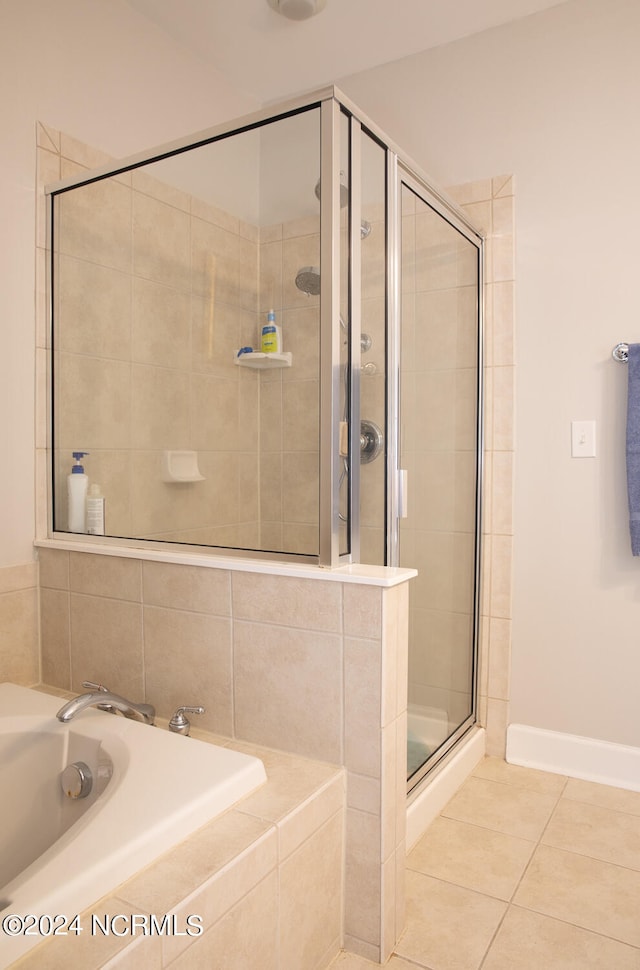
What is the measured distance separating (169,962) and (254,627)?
0.68m

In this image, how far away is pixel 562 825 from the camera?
6.19 feet

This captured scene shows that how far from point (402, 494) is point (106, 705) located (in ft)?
2.95

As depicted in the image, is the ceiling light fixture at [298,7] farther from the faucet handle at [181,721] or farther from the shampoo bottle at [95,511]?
the faucet handle at [181,721]

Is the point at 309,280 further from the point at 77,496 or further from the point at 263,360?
the point at 77,496

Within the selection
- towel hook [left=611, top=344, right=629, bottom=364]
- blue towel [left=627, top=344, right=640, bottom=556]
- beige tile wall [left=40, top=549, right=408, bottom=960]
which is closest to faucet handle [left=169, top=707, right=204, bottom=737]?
beige tile wall [left=40, top=549, right=408, bottom=960]

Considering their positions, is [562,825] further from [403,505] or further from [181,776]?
[181,776]

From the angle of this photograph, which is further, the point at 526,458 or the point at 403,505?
the point at 526,458

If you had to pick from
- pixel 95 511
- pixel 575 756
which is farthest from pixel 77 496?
pixel 575 756

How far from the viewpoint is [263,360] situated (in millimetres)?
1545

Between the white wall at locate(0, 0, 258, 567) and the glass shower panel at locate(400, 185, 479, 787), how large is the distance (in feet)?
3.43

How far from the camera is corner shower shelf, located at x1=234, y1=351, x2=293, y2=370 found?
59.5 inches

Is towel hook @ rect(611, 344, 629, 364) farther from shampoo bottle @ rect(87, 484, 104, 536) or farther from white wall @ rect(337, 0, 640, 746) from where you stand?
shampoo bottle @ rect(87, 484, 104, 536)

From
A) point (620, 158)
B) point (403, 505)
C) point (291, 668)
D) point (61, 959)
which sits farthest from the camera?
point (620, 158)

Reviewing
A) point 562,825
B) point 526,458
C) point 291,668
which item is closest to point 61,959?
point 291,668
